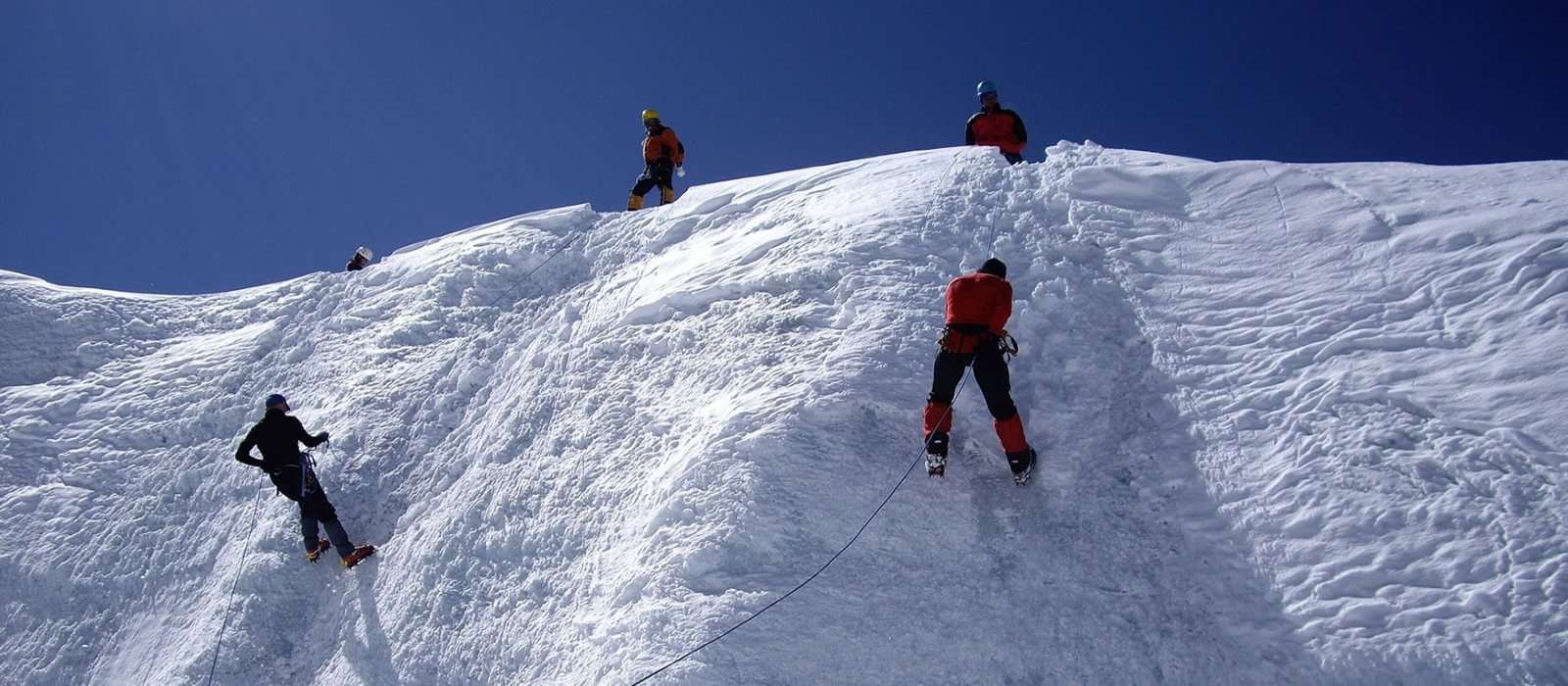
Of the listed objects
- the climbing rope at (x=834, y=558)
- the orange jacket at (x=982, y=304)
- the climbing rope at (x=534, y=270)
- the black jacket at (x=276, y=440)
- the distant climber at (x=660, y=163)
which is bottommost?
the climbing rope at (x=834, y=558)

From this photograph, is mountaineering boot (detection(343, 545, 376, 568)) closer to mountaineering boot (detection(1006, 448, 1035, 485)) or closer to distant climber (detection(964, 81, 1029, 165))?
mountaineering boot (detection(1006, 448, 1035, 485))

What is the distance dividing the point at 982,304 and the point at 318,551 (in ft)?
22.5

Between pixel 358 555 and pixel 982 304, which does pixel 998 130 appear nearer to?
pixel 982 304

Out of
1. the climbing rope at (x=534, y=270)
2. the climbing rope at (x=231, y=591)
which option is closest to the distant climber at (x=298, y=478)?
the climbing rope at (x=231, y=591)

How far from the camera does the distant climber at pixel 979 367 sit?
7.31m

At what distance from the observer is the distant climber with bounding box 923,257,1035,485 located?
24.0ft

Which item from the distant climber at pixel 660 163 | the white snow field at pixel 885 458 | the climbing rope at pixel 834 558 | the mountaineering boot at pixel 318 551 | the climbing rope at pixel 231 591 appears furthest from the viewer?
the distant climber at pixel 660 163

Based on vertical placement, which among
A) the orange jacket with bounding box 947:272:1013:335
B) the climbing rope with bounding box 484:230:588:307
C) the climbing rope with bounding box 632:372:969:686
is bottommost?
the climbing rope with bounding box 632:372:969:686

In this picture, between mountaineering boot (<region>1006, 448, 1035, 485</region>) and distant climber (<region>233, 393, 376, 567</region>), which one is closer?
mountaineering boot (<region>1006, 448, 1035, 485</region>)

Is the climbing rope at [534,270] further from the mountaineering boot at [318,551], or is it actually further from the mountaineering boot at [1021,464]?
the mountaineering boot at [1021,464]

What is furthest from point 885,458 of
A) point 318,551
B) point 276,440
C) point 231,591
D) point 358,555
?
point 231,591

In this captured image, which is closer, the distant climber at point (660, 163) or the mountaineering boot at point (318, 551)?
the mountaineering boot at point (318, 551)

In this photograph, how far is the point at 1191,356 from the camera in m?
8.25

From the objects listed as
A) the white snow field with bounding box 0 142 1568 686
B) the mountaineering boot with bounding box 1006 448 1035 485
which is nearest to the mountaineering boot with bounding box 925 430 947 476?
the white snow field with bounding box 0 142 1568 686
